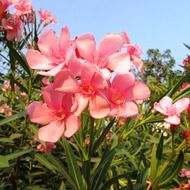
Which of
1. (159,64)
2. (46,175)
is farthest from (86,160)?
(159,64)

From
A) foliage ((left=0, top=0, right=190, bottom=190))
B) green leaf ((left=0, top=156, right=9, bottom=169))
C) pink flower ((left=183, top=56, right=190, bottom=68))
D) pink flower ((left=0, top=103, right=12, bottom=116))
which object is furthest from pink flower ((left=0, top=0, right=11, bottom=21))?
pink flower ((left=183, top=56, right=190, bottom=68))

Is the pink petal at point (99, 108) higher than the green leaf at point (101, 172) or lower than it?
higher

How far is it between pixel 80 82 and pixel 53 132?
14 centimetres

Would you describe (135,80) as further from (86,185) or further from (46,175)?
(46,175)

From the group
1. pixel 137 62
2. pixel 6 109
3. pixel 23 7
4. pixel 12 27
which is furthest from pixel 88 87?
pixel 6 109

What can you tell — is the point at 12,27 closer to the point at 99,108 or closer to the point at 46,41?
the point at 46,41

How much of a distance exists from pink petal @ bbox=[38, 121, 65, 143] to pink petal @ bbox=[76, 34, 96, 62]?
0.16 meters

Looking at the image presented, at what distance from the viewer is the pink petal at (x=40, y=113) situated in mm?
996

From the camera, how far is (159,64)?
24.0 m

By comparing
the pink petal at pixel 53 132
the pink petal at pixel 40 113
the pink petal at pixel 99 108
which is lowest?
the pink petal at pixel 53 132

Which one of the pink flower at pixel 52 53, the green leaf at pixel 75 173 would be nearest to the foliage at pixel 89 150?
the green leaf at pixel 75 173

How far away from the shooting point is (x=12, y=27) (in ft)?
5.51

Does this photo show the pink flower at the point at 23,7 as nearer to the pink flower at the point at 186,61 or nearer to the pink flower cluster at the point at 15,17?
the pink flower cluster at the point at 15,17

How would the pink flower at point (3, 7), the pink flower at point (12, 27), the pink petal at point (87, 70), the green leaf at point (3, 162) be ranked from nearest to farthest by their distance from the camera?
the pink petal at point (87, 70), the green leaf at point (3, 162), the pink flower at point (3, 7), the pink flower at point (12, 27)
